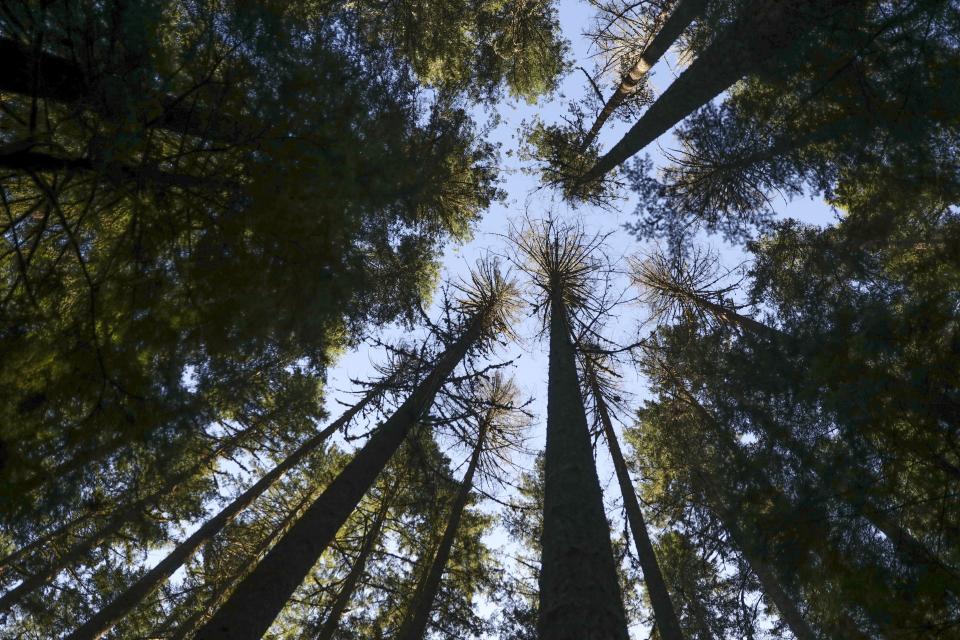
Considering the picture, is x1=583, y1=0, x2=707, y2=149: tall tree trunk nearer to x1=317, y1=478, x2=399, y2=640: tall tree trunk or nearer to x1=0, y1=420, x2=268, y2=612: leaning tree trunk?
x1=317, y1=478, x2=399, y2=640: tall tree trunk

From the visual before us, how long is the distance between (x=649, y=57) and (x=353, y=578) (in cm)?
1233

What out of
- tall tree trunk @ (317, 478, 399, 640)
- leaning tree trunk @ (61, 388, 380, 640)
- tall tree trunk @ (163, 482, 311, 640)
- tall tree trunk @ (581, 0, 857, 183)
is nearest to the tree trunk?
leaning tree trunk @ (61, 388, 380, 640)

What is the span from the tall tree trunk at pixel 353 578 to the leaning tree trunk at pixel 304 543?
3438 mm

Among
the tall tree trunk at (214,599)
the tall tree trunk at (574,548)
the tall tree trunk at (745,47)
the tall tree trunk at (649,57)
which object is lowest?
the tall tree trunk at (574,548)

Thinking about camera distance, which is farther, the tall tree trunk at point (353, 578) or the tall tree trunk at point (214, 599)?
the tall tree trunk at point (214, 599)

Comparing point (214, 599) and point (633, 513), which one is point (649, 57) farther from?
point (214, 599)

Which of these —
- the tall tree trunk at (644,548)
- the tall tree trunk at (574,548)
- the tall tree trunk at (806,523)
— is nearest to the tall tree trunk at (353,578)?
the tall tree trunk at (644,548)

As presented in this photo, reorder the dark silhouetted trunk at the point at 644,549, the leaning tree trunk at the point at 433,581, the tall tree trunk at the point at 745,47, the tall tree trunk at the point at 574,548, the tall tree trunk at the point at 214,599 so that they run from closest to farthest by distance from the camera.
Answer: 1. the tall tree trunk at the point at 574,548
2. the tall tree trunk at the point at 745,47
3. the dark silhouetted trunk at the point at 644,549
4. the leaning tree trunk at the point at 433,581
5. the tall tree trunk at the point at 214,599

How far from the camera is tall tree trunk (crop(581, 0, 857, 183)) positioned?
5.34 m

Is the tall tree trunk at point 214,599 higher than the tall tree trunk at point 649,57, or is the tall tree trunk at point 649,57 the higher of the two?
the tall tree trunk at point 649,57

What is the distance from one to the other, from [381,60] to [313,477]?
8588 mm

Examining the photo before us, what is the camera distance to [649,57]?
1094 cm

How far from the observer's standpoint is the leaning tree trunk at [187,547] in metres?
7.01

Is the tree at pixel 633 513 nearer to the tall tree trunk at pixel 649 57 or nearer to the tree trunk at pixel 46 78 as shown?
the tall tree trunk at pixel 649 57
